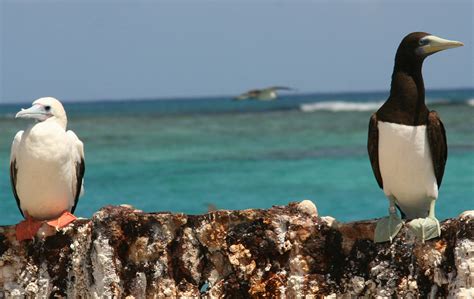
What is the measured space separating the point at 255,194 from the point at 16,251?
15.3 m

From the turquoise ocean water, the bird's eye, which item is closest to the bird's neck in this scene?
the bird's eye

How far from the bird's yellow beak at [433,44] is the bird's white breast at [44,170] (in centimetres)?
239

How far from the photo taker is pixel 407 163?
5.40 m

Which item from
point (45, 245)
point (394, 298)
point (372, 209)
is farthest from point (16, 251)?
point (372, 209)

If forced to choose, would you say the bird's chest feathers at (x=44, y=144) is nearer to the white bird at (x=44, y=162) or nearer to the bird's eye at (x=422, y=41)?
the white bird at (x=44, y=162)

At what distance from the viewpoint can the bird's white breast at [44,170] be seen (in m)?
5.92

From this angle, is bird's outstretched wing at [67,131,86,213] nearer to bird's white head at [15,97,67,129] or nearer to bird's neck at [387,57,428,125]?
bird's white head at [15,97,67,129]

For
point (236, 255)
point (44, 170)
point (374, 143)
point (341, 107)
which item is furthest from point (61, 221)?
point (341, 107)

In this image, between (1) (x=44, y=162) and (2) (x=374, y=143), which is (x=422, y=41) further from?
(1) (x=44, y=162)

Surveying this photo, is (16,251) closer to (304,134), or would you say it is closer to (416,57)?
(416,57)

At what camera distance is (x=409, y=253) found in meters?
4.88

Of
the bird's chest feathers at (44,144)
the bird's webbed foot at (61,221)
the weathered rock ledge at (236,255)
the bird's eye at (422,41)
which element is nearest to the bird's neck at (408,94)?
the bird's eye at (422,41)

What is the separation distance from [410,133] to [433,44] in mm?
534

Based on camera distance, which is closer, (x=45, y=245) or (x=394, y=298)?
(x=394, y=298)
